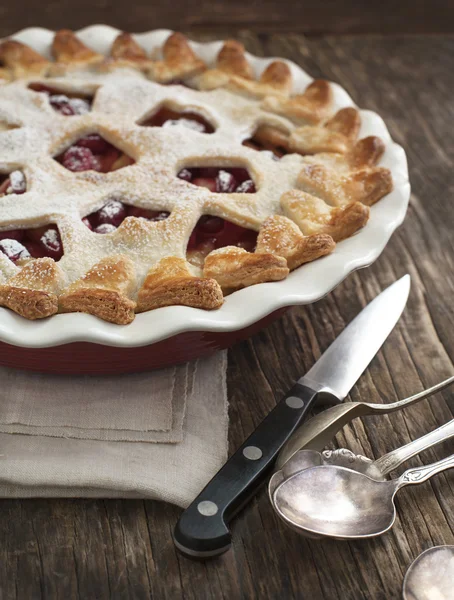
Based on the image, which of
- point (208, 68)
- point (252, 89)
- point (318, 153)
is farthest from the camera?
point (208, 68)

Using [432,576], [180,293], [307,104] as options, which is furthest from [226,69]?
[432,576]

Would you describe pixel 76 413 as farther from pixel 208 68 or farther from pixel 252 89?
pixel 208 68

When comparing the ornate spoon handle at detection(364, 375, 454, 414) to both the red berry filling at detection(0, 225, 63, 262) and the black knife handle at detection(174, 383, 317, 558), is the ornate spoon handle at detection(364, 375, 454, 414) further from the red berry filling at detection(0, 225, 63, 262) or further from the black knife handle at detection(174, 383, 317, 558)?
the red berry filling at detection(0, 225, 63, 262)

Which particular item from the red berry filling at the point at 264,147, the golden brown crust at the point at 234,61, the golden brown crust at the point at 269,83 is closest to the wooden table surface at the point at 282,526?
the red berry filling at the point at 264,147

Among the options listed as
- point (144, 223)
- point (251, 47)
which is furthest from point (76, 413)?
point (251, 47)

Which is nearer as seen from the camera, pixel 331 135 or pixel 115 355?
pixel 115 355

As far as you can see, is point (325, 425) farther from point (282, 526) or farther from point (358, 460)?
point (282, 526)
